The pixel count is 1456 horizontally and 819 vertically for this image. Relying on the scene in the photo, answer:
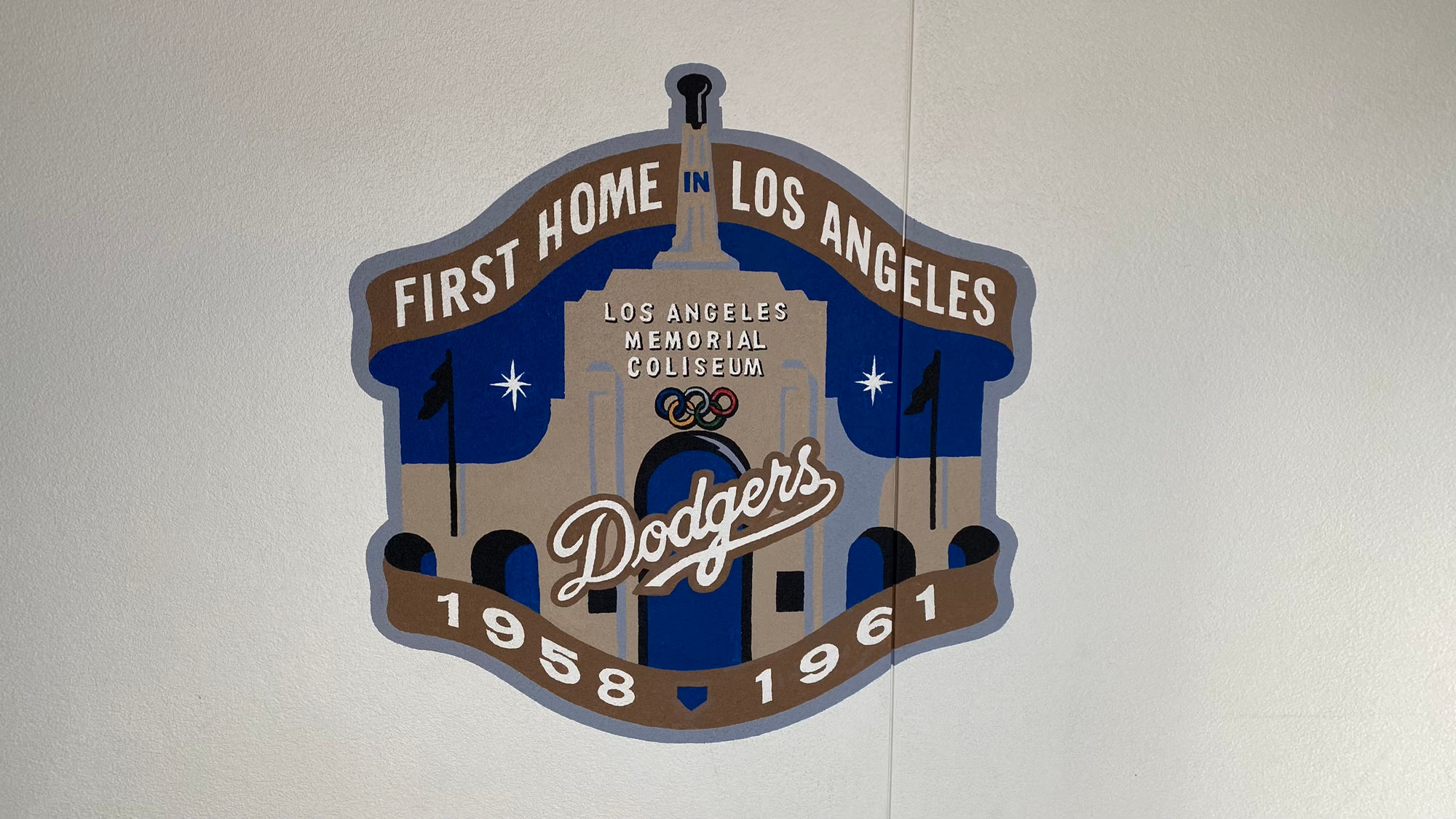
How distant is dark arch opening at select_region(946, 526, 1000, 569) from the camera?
5.38 feet

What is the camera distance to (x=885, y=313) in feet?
5.23

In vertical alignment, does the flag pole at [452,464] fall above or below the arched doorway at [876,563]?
Answer: above

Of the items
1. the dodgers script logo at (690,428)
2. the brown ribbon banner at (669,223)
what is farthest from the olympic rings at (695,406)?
the brown ribbon banner at (669,223)

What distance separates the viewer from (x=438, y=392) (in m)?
1.52

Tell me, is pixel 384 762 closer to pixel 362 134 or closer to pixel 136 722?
pixel 136 722

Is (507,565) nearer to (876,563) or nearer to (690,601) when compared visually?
(690,601)

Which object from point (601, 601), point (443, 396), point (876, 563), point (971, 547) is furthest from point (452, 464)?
point (971, 547)

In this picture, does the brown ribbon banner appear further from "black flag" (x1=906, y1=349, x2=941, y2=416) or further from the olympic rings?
the olympic rings

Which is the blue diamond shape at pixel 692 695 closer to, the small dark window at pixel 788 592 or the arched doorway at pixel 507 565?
the small dark window at pixel 788 592

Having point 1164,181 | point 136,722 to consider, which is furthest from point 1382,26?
point 136,722

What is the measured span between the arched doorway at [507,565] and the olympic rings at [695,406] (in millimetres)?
354

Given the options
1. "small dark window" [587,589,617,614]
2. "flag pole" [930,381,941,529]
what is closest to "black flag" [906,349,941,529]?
"flag pole" [930,381,941,529]

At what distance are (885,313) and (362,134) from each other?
99 cm

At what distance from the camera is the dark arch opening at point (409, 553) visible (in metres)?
1.55
